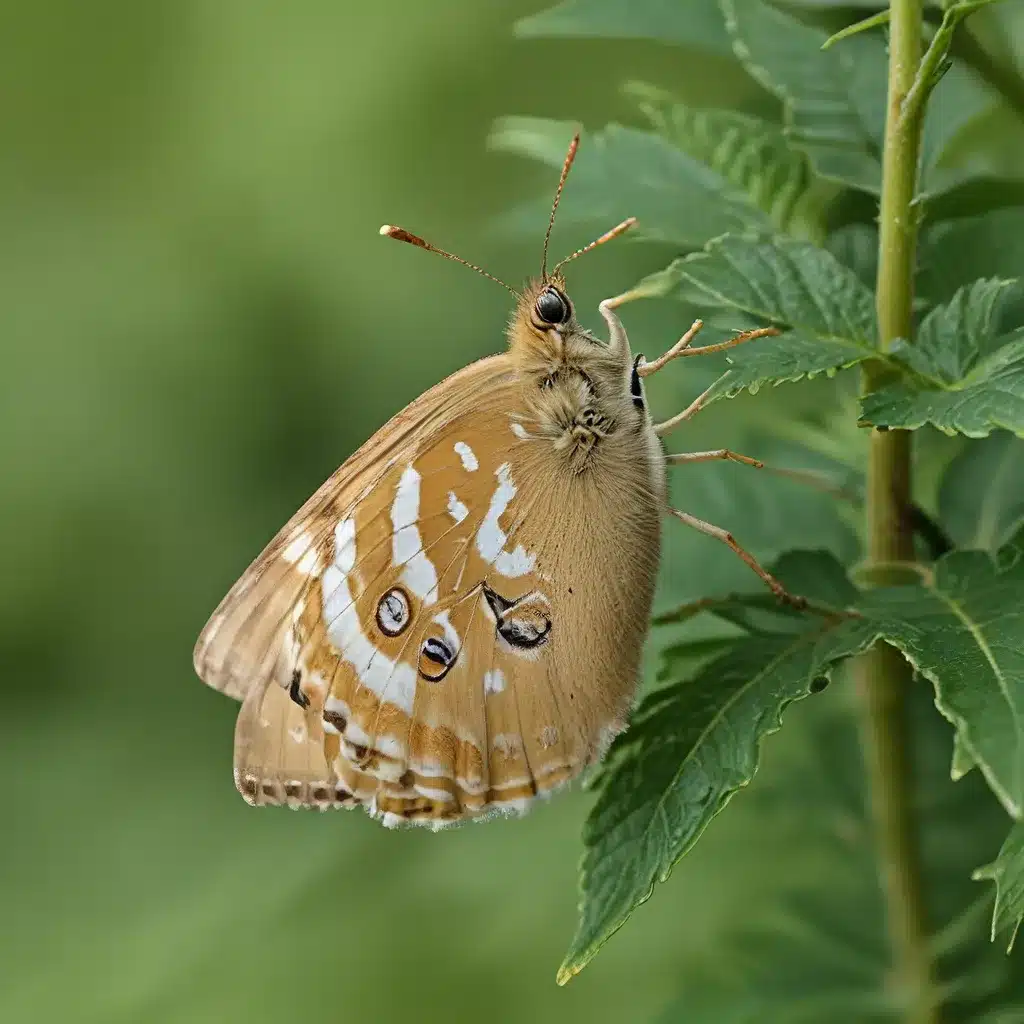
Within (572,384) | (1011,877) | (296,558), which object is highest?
(572,384)

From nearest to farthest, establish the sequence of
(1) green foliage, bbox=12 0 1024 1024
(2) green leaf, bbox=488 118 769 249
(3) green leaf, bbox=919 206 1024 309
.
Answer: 1. (1) green foliage, bbox=12 0 1024 1024
2. (3) green leaf, bbox=919 206 1024 309
3. (2) green leaf, bbox=488 118 769 249

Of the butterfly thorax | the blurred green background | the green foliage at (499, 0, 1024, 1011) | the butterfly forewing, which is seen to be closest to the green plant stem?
the green foliage at (499, 0, 1024, 1011)

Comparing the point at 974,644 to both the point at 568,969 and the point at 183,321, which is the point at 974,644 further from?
the point at 183,321

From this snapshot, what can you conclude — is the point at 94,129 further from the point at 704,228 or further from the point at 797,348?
the point at 797,348

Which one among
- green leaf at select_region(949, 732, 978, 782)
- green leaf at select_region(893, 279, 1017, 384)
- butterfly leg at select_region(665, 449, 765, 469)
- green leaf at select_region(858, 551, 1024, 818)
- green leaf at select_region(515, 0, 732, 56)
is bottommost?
green leaf at select_region(949, 732, 978, 782)

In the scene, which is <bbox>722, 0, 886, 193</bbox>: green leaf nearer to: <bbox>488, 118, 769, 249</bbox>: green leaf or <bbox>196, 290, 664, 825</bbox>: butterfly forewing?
<bbox>488, 118, 769, 249</bbox>: green leaf

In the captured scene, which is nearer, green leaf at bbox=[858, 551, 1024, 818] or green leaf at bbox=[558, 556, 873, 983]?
green leaf at bbox=[858, 551, 1024, 818]

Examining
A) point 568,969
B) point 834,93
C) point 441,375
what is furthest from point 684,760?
point 441,375
